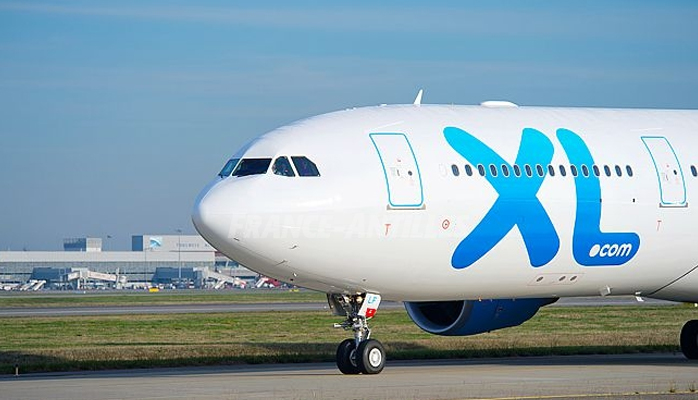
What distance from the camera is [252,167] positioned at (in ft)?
78.2

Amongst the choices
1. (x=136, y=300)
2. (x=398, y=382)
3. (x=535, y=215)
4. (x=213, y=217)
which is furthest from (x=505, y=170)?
(x=136, y=300)

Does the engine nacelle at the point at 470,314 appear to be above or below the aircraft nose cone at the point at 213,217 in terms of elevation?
below

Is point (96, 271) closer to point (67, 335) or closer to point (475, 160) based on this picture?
point (67, 335)

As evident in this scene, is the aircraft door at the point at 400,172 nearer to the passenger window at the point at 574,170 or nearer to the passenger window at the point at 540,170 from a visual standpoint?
the passenger window at the point at 540,170

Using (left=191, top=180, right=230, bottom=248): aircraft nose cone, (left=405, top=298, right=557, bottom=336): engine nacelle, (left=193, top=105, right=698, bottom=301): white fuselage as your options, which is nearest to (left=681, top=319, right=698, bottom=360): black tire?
Answer: (left=193, top=105, right=698, bottom=301): white fuselage

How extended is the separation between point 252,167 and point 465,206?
12.6 feet

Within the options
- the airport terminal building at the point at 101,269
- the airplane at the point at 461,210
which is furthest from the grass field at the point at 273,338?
the airport terminal building at the point at 101,269

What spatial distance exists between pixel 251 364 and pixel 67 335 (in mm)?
15555

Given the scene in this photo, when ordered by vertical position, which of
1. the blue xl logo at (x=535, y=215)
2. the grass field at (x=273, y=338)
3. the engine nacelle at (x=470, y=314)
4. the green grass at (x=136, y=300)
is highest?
the blue xl logo at (x=535, y=215)

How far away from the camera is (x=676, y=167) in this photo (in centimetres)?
2727

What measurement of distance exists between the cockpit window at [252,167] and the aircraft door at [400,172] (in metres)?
1.99

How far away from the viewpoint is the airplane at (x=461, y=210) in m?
23.4

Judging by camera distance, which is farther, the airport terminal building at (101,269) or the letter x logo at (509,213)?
the airport terminal building at (101,269)

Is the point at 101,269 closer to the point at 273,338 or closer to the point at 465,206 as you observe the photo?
the point at 273,338
